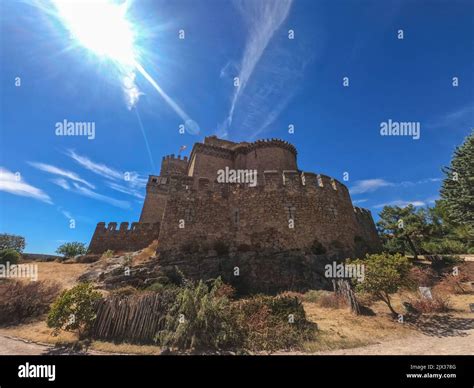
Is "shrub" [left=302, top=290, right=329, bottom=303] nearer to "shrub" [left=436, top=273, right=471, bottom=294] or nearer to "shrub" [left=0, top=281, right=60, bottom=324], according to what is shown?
"shrub" [left=436, top=273, right=471, bottom=294]

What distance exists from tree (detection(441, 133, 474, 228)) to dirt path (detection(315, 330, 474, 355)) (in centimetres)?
1671

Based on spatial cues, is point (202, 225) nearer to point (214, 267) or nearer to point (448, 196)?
point (214, 267)

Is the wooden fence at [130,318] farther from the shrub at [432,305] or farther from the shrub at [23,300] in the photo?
the shrub at [432,305]

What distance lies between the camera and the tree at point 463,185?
1945cm

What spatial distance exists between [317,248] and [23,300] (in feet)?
60.7

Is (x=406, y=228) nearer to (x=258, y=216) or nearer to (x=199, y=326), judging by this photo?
(x=258, y=216)

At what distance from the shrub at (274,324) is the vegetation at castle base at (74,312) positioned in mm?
6346

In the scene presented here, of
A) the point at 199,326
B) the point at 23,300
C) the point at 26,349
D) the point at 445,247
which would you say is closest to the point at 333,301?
the point at 199,326

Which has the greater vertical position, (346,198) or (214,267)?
(346,198)

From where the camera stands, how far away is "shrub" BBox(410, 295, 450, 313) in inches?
452
